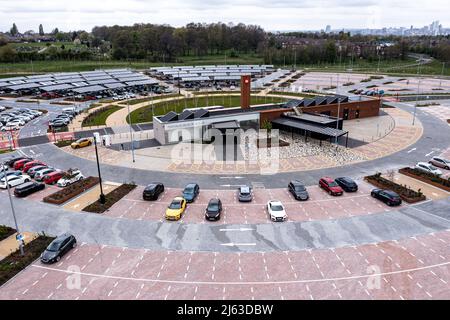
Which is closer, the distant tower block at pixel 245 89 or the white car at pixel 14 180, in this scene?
the white car at pixel 14 180

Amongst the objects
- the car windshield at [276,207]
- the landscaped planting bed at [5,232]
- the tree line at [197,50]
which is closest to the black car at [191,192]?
the car windshield at [276,207]

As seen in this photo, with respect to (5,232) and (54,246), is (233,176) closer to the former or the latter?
(54,246)

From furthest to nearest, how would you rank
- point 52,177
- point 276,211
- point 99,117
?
point 99,117
point 52,177
point 276,211

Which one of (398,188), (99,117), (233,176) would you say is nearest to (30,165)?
(233,176)

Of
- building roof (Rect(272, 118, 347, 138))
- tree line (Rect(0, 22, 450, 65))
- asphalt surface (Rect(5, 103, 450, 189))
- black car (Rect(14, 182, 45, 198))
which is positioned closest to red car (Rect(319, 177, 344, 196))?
asphalt surface (Rect(5, 103, 450, 189))

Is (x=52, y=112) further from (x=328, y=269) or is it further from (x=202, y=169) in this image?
(x=328, y=269)

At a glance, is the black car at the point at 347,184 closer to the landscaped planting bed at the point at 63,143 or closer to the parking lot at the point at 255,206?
the parking lot at the point at 255,206

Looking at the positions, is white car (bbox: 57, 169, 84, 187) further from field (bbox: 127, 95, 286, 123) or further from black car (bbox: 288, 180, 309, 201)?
field (bbox: 127, 95, 286, 123)
